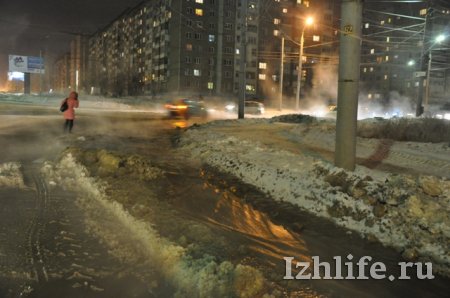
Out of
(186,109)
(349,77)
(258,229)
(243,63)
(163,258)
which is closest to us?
(163,258)

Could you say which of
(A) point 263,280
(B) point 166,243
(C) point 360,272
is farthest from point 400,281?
(B) point 166,243

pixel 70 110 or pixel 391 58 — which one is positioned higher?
pixel 391 58

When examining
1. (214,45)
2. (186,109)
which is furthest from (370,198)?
(214,45)

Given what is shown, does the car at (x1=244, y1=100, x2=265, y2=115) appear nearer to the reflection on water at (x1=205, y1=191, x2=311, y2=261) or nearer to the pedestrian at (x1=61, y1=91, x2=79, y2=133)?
the pedestrian at (x1=61, y1=91, x2=79, y2=133)

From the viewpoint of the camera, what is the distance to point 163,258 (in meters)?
5.11

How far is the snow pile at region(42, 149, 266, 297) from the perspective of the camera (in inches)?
173

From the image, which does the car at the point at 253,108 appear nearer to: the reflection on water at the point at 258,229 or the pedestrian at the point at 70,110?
the pedestrian at the point at 70,110

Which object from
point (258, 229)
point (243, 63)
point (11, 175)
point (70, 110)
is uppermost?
point (243, 63)

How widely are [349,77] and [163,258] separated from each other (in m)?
5.21

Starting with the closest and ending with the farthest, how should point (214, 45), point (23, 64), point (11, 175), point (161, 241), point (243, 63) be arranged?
point (161, 241), point (11, 175), point (243, 63), point (23, 64), point (214, 45)

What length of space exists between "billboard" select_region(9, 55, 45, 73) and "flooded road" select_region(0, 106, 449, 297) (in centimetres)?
6526

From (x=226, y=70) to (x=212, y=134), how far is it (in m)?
77.9

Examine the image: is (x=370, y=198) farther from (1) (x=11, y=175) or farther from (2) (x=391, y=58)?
(2) (x=391, y=58)

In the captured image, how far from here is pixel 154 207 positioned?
23.2 feet
